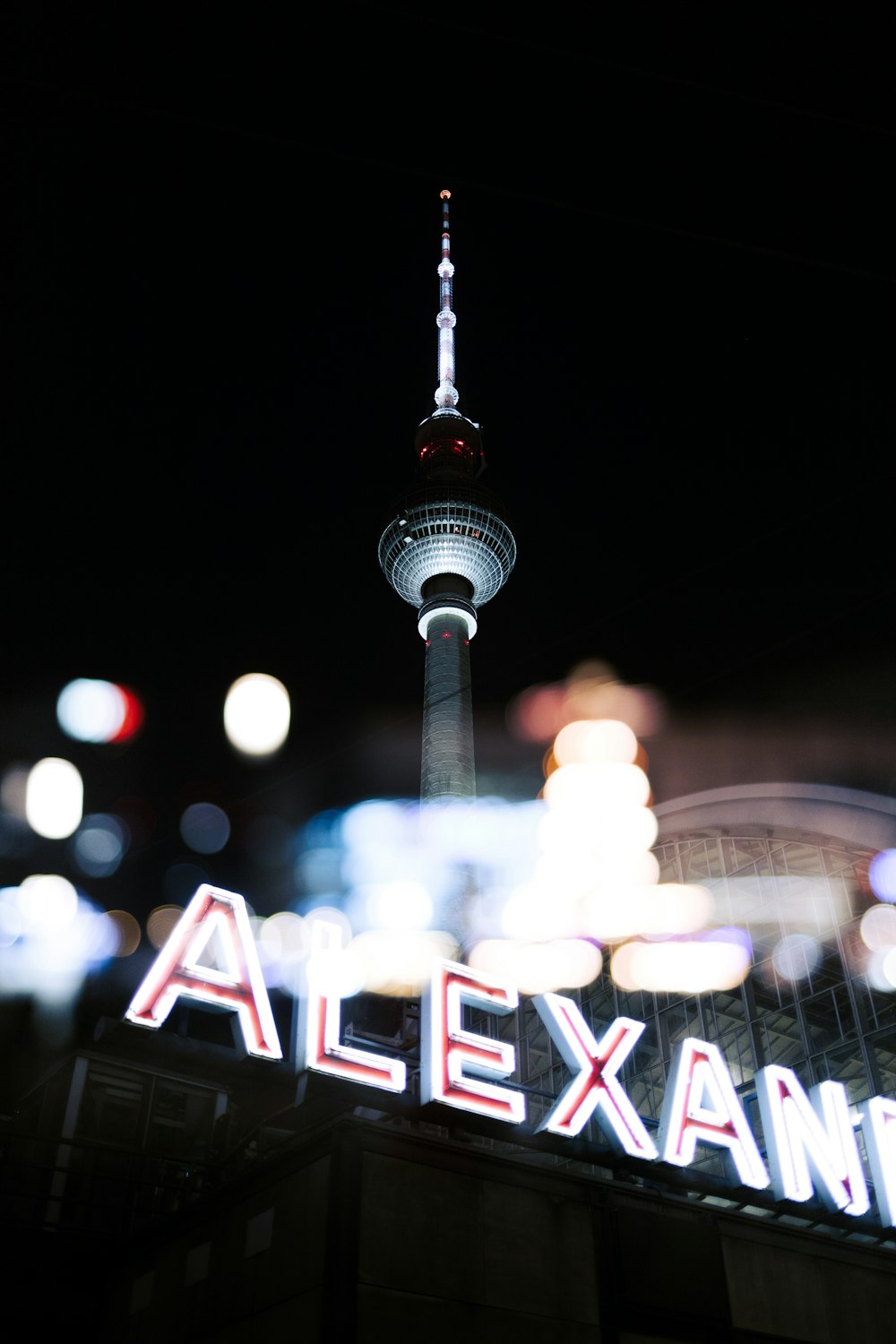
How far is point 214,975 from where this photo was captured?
44.8 ft

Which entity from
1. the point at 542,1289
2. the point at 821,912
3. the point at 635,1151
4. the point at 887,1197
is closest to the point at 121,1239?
the point at 542,1289

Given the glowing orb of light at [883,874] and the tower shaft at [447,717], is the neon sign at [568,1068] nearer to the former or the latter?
the glowing orb of light at [883,874]

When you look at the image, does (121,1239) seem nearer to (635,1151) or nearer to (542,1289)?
(542,1289)

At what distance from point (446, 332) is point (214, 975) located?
85276 mm

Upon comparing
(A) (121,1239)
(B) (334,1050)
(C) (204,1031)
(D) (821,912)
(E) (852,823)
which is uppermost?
(E) (852,823)

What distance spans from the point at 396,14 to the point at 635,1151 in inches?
543

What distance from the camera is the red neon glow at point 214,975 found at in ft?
42.6

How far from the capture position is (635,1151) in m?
14.5

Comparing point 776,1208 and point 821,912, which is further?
point 821,912

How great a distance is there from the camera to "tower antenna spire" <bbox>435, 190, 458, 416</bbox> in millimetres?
87125

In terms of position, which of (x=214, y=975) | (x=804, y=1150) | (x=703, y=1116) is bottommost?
(x=804, y=1150)

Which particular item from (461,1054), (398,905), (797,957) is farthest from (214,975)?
(398,905)

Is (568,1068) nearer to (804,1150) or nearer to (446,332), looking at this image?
(804,1150)

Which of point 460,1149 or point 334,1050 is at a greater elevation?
point 334,1050
